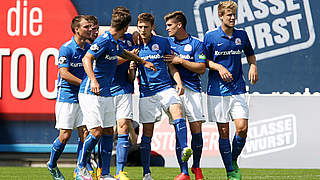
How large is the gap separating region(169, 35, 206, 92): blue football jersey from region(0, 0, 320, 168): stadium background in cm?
504

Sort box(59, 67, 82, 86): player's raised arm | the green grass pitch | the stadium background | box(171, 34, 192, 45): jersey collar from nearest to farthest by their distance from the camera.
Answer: box(59, 67, 82, 86): player's raised arm < box(171, 34, 192, 45): jersey collar < the green grass pitch < the stadium background

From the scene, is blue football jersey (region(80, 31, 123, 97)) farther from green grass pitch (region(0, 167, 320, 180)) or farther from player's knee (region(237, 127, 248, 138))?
green grass pitch (region(0, 167, 320, 180))

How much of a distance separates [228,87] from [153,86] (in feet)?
3.05

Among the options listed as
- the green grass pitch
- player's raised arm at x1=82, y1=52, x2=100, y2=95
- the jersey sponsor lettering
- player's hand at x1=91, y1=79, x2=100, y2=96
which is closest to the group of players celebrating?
player's raised arm at x1=82, y1=52, x2=100, y2=95

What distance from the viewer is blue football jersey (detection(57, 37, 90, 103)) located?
8.03m

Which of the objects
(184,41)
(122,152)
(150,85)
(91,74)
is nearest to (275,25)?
(184,41)

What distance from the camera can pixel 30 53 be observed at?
14570 millimetres

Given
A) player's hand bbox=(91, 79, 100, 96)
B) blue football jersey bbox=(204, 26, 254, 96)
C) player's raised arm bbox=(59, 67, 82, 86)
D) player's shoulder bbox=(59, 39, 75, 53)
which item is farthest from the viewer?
player's shoulder bbox=(59, 39, 75, 53)

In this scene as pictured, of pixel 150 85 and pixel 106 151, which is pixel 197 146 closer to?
pixel 150 85

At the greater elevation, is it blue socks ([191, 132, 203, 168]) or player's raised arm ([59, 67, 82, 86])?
player's raised arm ([59, 67, 82, 86])

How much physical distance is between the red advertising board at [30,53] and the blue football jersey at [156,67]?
678 centimetres

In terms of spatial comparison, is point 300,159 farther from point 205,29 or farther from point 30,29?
point 30,29

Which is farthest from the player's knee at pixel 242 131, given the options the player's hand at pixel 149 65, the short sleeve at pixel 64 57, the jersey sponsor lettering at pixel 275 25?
the jersey sponsor lettering at pixel 275 25

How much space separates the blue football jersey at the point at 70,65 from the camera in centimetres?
803
